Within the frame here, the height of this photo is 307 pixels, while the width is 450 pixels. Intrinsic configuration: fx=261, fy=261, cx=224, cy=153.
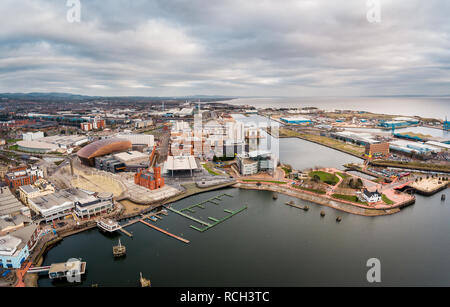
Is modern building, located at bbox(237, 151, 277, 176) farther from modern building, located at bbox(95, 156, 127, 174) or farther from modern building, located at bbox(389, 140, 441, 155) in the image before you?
modern building, located at bbox(389, 140, 441, 155)

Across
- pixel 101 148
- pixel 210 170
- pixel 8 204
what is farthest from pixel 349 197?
pixel 101 148

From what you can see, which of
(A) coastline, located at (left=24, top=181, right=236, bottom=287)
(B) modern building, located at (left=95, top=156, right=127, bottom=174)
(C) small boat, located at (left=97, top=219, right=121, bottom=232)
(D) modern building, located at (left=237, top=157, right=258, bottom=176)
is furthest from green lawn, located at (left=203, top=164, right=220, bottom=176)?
(C) small boat, located at (left=97, top=219, right=121, bottom=232)

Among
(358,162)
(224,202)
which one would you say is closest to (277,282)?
(224,202)

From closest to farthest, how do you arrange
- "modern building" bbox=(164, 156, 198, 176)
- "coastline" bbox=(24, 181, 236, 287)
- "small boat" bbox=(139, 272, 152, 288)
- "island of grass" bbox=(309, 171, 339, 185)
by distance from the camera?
1. "small boat" bbox=(139, 272, 152, 288)
2. "coastline" bbox=(24, 181, 236, 287)
3. "island of grass" bbox=(309, 171, 339, 185)
4. "modern building" bbox=(164, 156, 198, 176)

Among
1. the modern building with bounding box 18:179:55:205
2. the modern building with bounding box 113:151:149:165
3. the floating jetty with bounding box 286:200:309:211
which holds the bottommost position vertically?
the floating jetty with bounding box 286:200:309:211

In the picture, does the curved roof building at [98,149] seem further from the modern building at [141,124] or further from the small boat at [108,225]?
the modern building at [141,124]

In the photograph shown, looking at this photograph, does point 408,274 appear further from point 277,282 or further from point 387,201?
point 387,201

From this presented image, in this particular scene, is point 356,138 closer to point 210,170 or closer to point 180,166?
point 210,170
